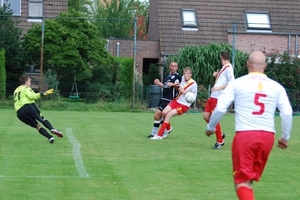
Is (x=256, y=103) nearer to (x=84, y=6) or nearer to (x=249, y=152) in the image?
(x=249, y=152)

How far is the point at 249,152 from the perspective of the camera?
24.6ft

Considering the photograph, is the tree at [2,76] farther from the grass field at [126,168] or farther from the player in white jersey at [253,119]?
the player in white jersey at [253,119]

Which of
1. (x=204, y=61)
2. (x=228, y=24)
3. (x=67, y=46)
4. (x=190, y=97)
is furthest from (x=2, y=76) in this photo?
(x=190, y=97)

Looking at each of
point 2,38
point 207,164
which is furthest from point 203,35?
point 207,164

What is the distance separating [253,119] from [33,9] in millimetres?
34156

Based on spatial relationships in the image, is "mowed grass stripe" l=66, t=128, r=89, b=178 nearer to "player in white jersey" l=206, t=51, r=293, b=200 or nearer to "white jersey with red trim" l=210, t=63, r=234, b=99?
"white jersey with red trim" l=210, t=63, r=234, b=99

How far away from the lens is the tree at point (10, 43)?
31344mm

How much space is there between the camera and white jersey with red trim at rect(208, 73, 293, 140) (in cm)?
760

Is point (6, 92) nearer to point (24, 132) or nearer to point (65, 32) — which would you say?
point (65, 32)

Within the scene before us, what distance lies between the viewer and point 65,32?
32.8 metres

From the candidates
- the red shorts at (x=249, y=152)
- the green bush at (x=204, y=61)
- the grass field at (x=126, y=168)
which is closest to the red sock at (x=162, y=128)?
the grass field at (x=126, y=168)

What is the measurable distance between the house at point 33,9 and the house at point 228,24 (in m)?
5.66

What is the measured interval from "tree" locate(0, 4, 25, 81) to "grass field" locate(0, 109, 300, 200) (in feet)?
44.5

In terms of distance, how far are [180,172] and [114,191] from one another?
1.97 m
